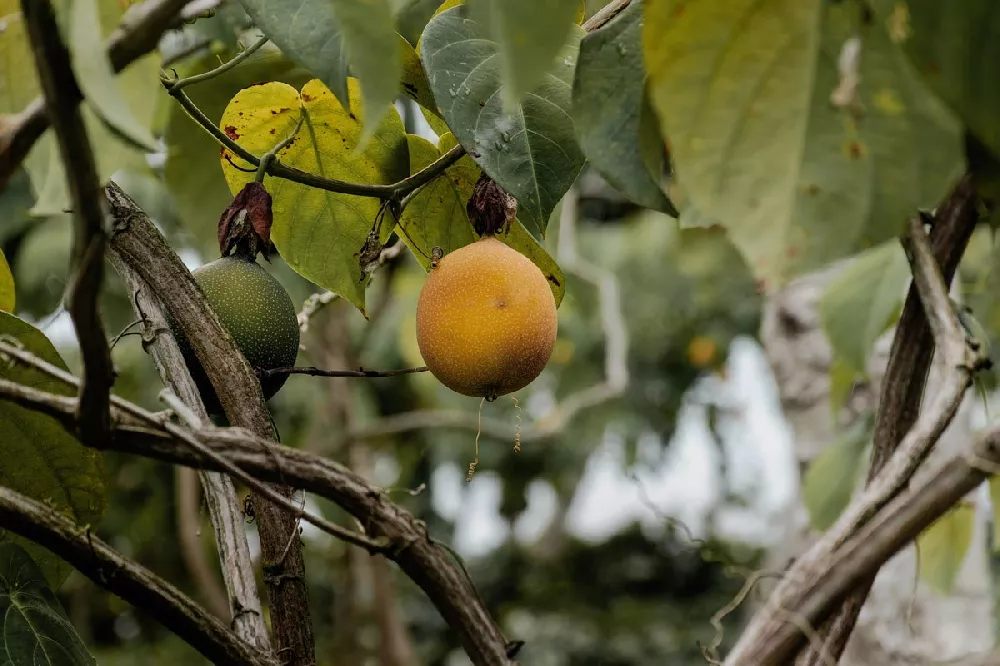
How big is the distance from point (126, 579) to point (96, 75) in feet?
0.74

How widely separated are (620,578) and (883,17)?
6.03 meters

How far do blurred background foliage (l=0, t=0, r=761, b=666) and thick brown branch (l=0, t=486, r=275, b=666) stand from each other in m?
2.21

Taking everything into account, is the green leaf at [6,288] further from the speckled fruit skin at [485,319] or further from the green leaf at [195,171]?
the green leaf at [195,171]

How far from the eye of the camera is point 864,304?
1.06m

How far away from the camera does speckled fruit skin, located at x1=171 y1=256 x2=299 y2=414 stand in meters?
0.53

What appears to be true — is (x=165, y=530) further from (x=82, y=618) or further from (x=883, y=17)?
(x=883, y=17)

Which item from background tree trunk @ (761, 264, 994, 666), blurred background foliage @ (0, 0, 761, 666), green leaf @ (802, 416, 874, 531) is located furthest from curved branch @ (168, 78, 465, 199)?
blurred background foliage @ (0, 0, 761, 666)

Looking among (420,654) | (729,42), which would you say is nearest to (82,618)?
(420,654)

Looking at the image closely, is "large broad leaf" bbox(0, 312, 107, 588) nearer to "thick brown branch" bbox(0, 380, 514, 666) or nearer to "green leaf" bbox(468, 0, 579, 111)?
"thick brown branch" bbox(0, 380, 514, 666)

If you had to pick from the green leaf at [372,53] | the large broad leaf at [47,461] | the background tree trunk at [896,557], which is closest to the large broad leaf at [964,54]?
the green leaf at [372,53]

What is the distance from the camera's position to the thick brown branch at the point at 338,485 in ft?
1.16

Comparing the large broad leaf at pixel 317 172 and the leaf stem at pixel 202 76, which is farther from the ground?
the leaf stem at pixel 202 76

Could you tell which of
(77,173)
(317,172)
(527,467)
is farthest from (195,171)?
(527,467)

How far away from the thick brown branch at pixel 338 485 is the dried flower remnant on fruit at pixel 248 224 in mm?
191
